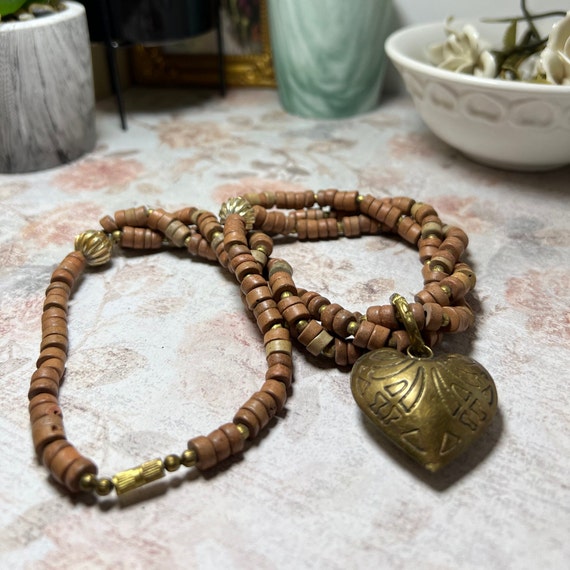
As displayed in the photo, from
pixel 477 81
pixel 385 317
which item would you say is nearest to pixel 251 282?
pixel 385 317

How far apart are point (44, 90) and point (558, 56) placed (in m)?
0.60

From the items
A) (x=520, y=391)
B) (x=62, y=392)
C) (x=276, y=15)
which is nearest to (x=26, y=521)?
(x=62, y=392)

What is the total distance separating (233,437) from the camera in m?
0.43

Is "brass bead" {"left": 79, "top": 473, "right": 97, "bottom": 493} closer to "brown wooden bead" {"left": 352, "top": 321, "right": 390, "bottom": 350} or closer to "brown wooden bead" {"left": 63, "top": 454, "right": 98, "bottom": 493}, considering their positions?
"brown wooden bead" {"left": 63, "top": 454, "right": 98, "bottom": 493}

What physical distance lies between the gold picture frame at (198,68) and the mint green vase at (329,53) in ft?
0.38

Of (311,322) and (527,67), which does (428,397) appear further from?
(527,67)

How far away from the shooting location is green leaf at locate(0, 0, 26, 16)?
748 mm

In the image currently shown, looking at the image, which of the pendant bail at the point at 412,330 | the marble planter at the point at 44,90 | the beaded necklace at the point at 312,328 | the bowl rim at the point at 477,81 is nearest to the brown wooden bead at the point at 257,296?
the beaded necklace at the point at 312,328

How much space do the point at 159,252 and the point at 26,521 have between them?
332 millimetres

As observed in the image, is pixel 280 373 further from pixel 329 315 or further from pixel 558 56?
pixel 558 56

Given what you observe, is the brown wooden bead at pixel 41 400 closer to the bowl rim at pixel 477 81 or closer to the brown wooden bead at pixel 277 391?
the brown wooden bead at pixel 277 391

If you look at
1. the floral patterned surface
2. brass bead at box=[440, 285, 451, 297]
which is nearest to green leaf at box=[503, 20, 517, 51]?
the floral patterned surface

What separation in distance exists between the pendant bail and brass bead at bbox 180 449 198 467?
0.18m

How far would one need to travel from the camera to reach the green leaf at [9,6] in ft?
2.45
